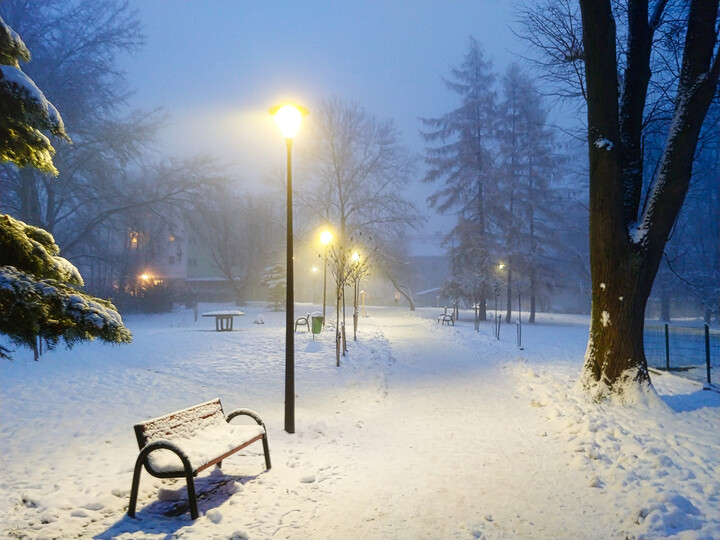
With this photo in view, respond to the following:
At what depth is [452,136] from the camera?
32406mm

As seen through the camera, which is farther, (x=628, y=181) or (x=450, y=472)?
(x=628, y=181)

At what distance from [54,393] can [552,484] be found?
893 centimetres

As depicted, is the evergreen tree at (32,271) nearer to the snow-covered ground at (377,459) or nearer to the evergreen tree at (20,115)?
the evergreen tree at (20,115)

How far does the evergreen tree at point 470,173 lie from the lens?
A: 97.7 feet

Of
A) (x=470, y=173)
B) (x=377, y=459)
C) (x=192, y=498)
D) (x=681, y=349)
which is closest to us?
(x=192, y=498)

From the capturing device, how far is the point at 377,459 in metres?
5.73

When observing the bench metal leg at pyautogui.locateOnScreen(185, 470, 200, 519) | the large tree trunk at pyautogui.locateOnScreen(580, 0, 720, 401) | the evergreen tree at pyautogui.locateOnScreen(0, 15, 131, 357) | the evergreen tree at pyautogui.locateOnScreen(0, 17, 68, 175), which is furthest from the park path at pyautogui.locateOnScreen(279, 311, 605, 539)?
the evergreen tree at pyautogui.locateOnScreen(0, 17, 68, 175)

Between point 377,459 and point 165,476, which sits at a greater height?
point 165,476

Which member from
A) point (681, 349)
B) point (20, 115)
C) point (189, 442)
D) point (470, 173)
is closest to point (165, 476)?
point (189, 442)

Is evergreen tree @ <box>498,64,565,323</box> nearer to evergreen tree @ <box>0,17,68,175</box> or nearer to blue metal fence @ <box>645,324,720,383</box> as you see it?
blue metal fence @ <box>645,324,720,383</box>

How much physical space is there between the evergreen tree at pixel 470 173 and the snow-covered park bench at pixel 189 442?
84.4 ft

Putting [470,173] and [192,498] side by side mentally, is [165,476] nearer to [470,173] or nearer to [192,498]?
[192,498]

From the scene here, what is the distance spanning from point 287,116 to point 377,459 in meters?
5.15

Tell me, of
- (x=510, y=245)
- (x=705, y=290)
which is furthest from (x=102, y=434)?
(x=705, y=290)
